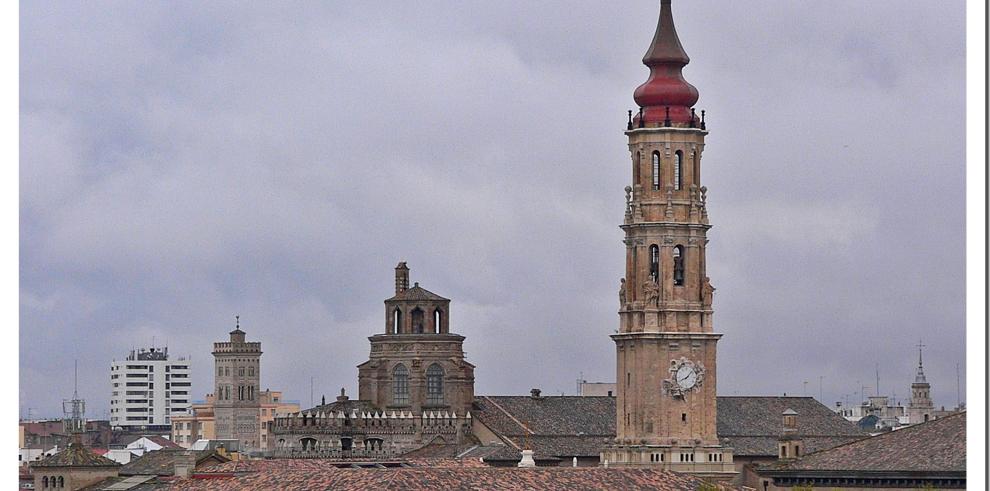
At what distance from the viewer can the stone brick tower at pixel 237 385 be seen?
7367 inches

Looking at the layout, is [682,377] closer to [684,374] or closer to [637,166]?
[684,374]


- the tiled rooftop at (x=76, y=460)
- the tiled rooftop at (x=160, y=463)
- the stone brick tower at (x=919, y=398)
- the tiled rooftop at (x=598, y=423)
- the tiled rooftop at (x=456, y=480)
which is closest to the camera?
the tiled rooftop at (x=456, y=480)

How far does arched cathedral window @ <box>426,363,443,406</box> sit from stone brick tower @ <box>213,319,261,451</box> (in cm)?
7222

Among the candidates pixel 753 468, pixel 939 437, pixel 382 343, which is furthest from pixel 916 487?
pixel 382 343

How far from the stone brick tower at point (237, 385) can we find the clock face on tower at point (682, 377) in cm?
9891

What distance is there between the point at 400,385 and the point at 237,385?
74.5m

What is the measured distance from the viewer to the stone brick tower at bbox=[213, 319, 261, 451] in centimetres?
18712

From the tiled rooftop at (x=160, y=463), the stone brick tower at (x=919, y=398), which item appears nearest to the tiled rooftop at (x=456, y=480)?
the tiled rooftop at (x=160, y=463)

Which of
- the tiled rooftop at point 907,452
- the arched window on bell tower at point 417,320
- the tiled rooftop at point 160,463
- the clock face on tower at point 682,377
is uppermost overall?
the arched window on bell tower at point 417,320

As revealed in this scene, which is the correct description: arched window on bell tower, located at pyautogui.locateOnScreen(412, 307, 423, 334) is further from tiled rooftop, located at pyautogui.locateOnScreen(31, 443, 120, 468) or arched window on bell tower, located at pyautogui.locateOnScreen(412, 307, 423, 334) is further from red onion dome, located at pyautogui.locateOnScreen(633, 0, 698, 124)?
red onion dome, located at pyautogui.locateOnScreen(633, 0, 698, 124)

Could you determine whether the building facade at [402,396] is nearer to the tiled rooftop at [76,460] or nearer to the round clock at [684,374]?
the tiled rooftop at [76,460]

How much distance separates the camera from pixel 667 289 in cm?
8906

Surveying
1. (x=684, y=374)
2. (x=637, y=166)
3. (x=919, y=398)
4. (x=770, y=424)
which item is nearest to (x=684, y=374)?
(x=684, y=374)

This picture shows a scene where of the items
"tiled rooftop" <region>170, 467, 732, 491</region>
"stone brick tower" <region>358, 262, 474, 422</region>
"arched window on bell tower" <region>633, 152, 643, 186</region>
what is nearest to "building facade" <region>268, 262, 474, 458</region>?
"stone brick tower" <region>358, 262, 474, 422</region>
